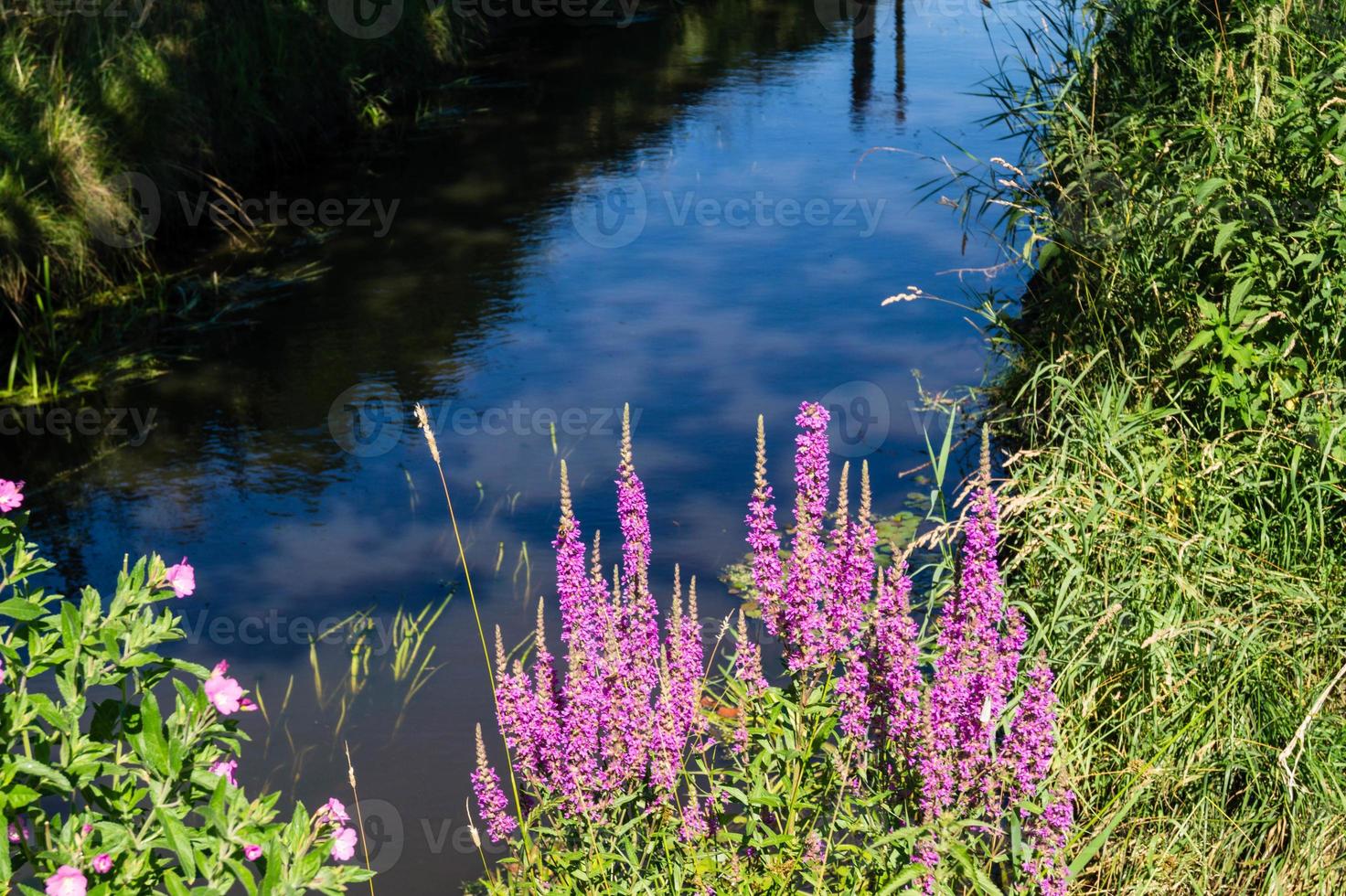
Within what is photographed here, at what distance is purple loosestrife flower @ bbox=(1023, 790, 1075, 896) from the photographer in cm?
285

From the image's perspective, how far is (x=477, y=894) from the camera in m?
3.87

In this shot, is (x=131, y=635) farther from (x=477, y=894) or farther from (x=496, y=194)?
(x=496, y=194)

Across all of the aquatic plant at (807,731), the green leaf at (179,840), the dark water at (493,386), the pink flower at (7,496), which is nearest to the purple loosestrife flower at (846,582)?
the aquatic plant at (807,731)

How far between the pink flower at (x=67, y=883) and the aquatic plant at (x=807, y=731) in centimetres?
94

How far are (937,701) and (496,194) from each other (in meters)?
7.79

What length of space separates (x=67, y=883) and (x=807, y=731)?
1.44 m

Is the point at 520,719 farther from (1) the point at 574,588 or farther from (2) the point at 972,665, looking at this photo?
(2) the point at 972,665

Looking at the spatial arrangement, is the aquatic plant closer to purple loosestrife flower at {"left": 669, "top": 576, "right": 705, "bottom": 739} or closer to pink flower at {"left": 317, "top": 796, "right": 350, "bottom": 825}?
purple loosestrife flower at {"left": 669, "top": 576, "right": 705, "bottom": 739}

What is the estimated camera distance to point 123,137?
7.82 m

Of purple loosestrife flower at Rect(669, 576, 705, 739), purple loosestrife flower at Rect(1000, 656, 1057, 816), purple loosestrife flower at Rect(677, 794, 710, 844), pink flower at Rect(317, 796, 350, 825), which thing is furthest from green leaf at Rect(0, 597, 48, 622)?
purple loosestrife flower at Rect(1000, 656, 1057, 816)

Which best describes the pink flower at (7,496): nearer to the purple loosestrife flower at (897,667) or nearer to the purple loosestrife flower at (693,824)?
the purple loosestrife flower at (693,824)

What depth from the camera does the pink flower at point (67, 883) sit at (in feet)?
6.89

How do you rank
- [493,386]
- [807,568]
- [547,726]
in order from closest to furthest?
[807,568] → [547,726] → [493,386]

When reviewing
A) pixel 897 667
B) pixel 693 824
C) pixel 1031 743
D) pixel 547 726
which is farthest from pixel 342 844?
pixel 1031 743
